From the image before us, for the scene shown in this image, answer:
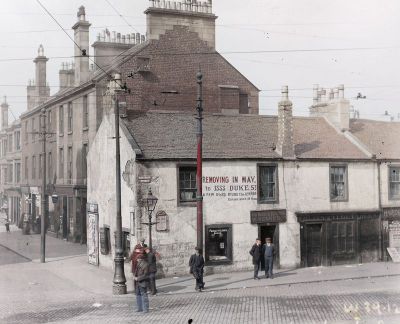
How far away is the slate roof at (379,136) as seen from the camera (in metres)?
27.6

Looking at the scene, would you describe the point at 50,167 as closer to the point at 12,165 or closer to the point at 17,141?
the point at 17,141

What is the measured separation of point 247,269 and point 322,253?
3803 mm

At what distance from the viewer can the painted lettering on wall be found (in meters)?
23.4

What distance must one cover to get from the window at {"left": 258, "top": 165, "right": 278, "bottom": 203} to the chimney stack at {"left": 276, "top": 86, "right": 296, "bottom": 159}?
89 cm

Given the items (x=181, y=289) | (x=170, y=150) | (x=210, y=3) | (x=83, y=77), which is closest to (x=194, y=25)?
(x=210, y=3)

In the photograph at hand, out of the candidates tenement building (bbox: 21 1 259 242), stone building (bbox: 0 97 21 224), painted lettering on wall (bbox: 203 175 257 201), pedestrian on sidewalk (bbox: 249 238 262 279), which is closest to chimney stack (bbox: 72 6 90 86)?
tenement building (bbox: 21 1 259 242)

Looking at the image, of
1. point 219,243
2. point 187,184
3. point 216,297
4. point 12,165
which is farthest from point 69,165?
point 216,297

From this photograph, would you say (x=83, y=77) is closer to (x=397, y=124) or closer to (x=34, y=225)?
(x=34, y=225)

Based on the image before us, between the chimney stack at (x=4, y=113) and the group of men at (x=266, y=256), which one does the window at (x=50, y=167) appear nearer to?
the group of men at (x=266, y=256)

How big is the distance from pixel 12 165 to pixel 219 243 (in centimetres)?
3882

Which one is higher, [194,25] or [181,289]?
[194,25]

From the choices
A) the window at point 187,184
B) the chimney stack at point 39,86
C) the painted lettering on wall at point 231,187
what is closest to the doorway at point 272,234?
the painted lettering on wall at point 231,187

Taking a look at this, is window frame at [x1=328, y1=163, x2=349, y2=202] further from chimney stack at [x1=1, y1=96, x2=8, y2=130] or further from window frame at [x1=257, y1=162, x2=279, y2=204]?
chimney stack at [x1=1, y1=96, x2=8, y2=130]

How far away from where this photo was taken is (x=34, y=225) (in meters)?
44.7
